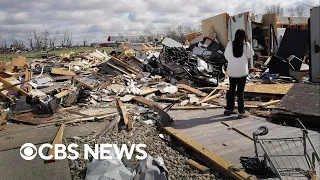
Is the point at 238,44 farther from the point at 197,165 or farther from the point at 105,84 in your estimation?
the point at 105,84

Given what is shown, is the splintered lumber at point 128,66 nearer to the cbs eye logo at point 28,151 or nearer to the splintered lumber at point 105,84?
the splintered lumber at point 105,84

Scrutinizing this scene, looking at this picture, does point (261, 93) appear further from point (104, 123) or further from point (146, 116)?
point (104, 123)

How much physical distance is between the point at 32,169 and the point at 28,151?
0.79 m

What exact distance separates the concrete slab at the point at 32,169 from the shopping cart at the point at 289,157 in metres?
2.62

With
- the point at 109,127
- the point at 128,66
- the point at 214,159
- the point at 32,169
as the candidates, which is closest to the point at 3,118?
the point at 109,127

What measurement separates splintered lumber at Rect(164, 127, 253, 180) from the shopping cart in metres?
0.34

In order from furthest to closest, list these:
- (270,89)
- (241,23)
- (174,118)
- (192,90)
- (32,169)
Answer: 1. (241,23)
2. (192,90)
3. (270,89)
4. (174,118)
5. (32,169)

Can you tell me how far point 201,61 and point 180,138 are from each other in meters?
6.59

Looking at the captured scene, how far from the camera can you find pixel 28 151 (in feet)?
15.6

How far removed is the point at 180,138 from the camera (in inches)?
181

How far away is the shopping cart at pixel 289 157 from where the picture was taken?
318 cm

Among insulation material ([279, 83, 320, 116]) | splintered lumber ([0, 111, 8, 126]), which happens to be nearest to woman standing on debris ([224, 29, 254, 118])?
insulation material ([279, 83, 320, 116])

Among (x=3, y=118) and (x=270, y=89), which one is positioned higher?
(x=270, y=89)

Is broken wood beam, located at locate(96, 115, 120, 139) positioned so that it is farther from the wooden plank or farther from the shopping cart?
the wooden plank
